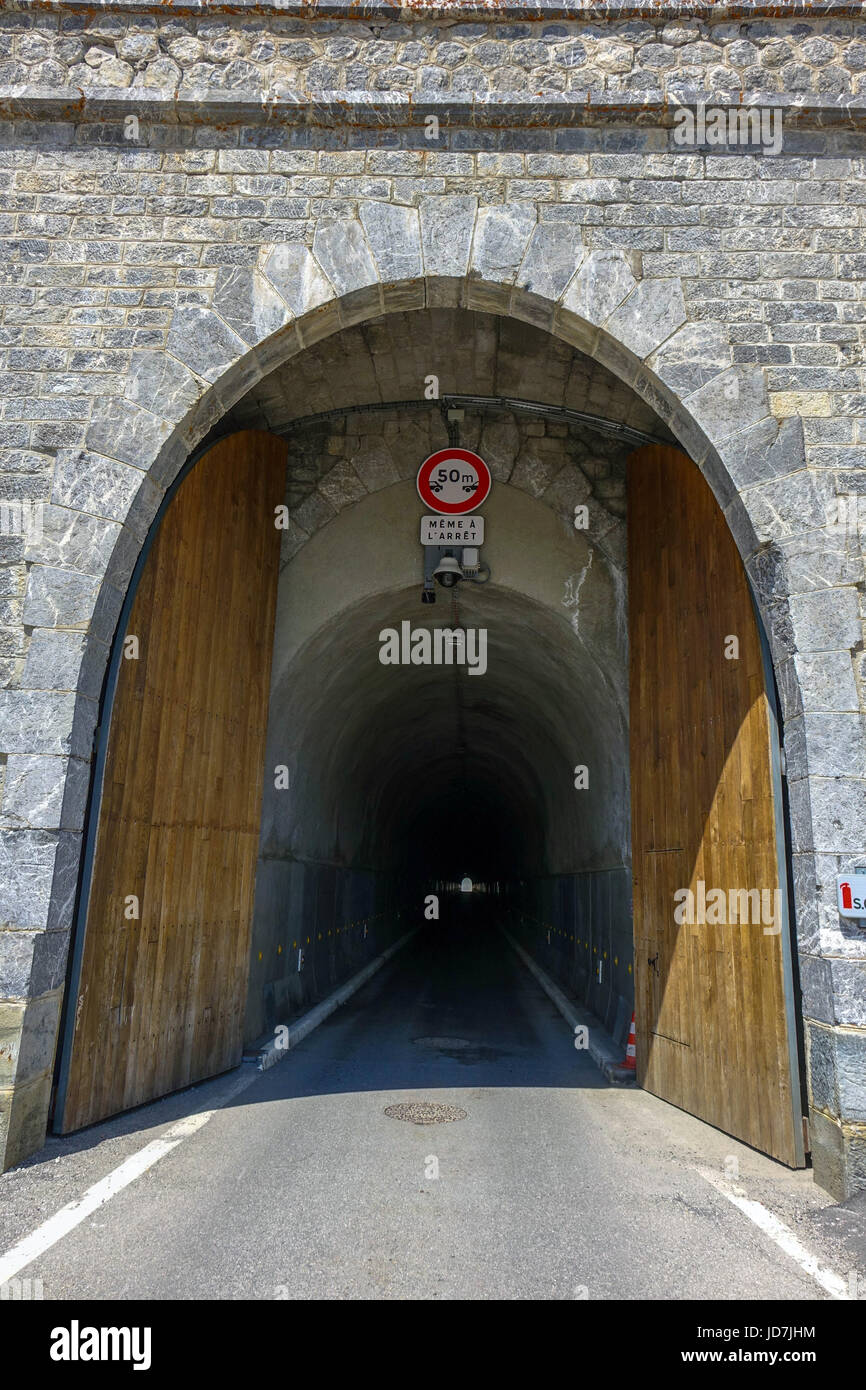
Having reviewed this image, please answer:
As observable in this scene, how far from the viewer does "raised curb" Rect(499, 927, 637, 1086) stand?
24.4 ft

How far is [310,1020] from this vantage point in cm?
941

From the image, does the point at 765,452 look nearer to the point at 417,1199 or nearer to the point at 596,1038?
the point at 417,1199

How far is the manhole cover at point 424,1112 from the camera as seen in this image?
5.94 m

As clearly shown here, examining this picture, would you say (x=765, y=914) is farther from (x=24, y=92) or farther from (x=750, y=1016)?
(x=24, y=92)

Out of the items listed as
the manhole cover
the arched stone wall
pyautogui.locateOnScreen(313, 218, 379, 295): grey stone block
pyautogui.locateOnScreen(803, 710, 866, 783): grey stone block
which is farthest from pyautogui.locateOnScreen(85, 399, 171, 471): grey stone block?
the manhole cover

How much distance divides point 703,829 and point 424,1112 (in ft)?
9.23

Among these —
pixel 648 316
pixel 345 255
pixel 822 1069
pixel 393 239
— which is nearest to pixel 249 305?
pixel 345 255

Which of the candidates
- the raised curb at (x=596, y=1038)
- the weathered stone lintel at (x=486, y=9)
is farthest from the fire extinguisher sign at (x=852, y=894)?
the weathered stone lintel at (x=486, y=9)

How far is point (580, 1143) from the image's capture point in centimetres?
557

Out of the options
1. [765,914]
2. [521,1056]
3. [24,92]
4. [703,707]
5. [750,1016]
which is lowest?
[521,1056]

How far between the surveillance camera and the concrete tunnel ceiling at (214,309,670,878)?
0.30 m

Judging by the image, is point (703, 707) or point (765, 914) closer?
point (765, 914)
